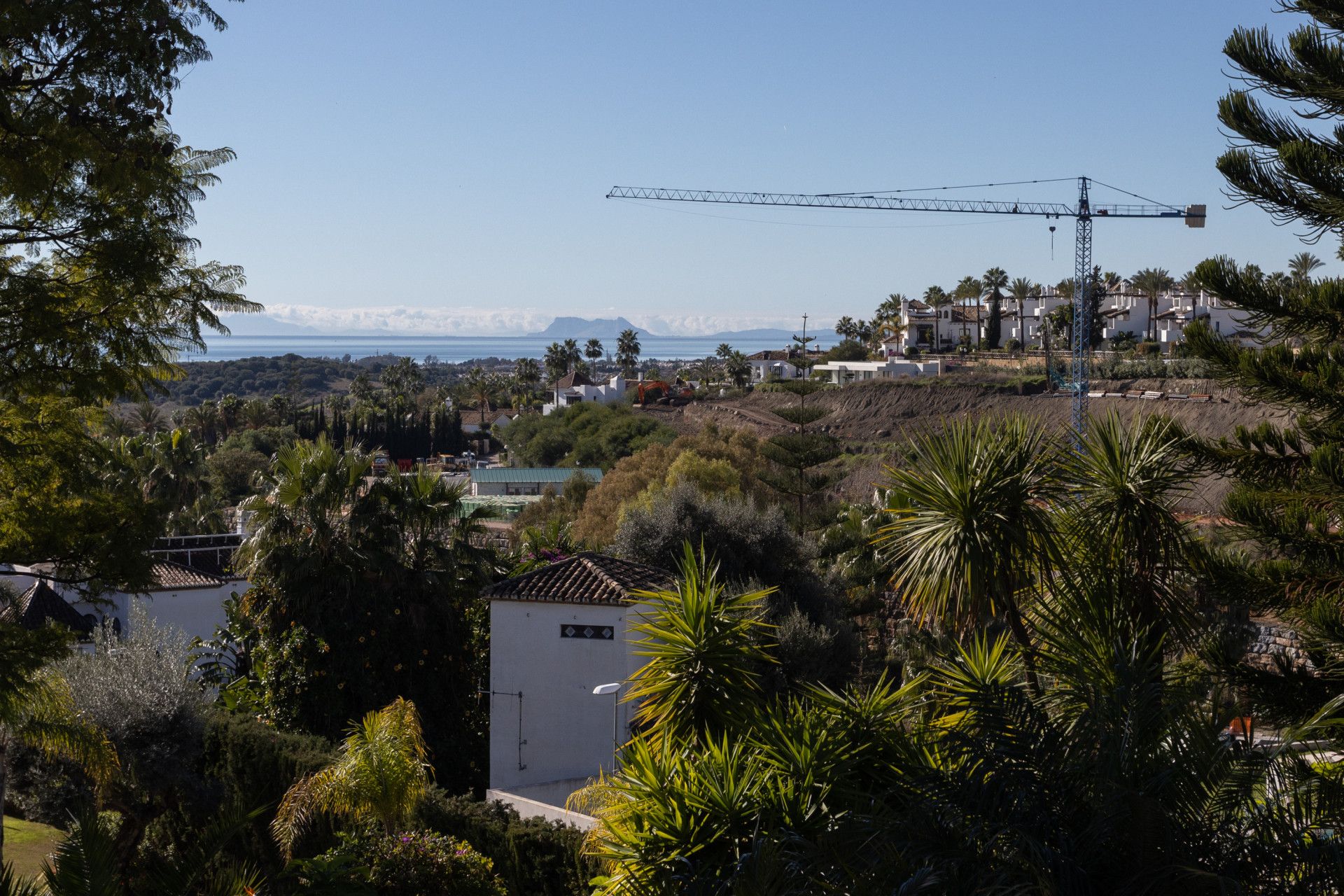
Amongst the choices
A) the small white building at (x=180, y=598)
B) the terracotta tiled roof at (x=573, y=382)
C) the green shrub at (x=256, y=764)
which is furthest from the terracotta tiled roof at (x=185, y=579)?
the terracotta tiled roof at (x=573, y=382)

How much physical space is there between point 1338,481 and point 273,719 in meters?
15.2

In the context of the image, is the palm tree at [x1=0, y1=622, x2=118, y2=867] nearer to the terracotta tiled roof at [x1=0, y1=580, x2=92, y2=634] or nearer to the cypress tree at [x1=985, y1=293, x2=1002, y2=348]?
the terracotta tiled roof at [x1=0, y1=580, x2=92, y2=634]

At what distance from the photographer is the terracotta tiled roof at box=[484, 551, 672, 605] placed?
1620cm

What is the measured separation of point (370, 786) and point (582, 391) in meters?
102

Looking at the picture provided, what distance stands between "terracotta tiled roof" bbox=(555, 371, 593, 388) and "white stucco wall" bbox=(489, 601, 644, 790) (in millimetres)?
102511

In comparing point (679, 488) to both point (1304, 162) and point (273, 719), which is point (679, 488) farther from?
point (1304, 162)

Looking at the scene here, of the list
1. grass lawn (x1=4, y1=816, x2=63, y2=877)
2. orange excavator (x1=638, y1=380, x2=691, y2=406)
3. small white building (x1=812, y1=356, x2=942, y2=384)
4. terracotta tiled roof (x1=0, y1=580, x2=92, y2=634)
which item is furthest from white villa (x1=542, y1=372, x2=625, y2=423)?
grass lawn (x1=4, y1=816, x2=63, y2=877)

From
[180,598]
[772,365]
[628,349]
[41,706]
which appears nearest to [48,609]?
[180,598]

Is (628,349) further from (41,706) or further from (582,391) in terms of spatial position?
(41,706)

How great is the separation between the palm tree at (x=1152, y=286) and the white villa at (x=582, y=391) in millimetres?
44275

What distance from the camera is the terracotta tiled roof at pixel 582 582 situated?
16203mm

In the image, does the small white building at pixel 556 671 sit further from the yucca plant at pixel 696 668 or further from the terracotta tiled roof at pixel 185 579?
the terracotta tiled roof at pixel 185 579

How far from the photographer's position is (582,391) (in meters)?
113

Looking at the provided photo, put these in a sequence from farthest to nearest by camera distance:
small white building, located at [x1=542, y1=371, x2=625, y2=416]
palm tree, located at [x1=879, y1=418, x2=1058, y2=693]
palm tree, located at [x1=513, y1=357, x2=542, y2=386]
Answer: palm tree, located at [x1=513, y1=357, x2=542, y2=386]
small white building, located at [x1=542, y1=371, x2=625, y2=416]
palm tree, located at [x1=879, y1=418, x2=1058, y2=693]
